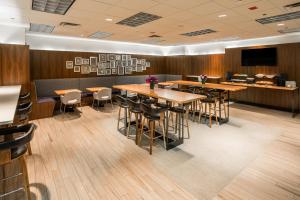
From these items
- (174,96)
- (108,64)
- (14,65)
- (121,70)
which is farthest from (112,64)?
(174,96)

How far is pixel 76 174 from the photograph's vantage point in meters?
2.79

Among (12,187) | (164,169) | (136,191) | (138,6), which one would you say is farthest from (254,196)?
(138,6)

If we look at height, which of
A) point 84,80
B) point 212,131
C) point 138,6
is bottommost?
point 212,131

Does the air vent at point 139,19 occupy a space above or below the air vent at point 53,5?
above

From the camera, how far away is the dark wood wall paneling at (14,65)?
509cm

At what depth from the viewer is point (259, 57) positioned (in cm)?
734

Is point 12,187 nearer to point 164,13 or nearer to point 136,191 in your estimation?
point 136,191

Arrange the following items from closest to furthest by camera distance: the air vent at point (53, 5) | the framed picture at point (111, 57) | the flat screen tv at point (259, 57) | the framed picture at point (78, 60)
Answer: the air vent at point (53, 5), the flat screen tv at point (259, 57), the framed picture at point (78, 60), the framed picture at point (111, 57)

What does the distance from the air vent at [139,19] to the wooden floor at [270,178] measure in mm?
3655

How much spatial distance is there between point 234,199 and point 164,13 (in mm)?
3640

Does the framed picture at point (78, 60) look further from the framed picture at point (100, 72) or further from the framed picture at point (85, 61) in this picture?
the framed picture at point (100, 72)

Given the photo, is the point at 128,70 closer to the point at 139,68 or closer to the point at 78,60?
the point at 139,68

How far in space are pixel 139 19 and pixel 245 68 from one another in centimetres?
549

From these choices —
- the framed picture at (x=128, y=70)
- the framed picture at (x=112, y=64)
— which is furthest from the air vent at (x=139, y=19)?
the framed picture at (x=128, y=70)
